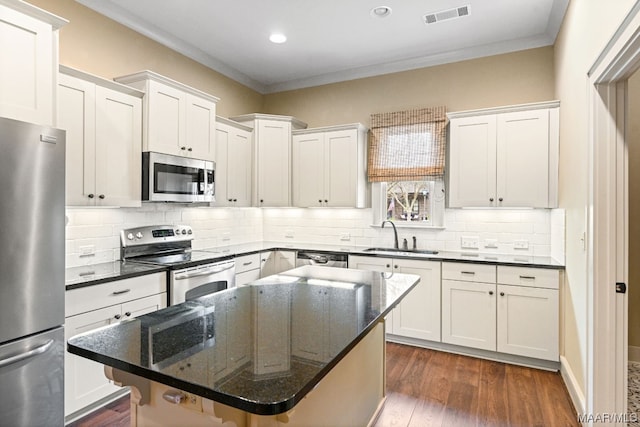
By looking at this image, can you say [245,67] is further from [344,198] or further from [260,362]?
[260,362]

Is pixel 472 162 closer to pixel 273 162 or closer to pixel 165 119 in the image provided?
pixel 273 162

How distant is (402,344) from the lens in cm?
369

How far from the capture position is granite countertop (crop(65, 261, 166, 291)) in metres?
2.31

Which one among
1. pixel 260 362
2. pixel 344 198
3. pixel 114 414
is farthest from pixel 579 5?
pixel 114 414

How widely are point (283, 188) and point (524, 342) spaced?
292cm

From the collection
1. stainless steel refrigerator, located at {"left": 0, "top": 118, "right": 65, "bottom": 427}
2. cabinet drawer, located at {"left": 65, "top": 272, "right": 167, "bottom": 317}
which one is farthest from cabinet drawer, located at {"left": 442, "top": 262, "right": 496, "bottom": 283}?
stainless steel refrigerator, located at {"left": 0, "top": 118, "right": 65, "bottom": 427}

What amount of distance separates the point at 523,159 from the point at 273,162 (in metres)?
2.65

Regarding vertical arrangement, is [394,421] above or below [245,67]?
below

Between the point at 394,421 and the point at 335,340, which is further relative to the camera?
the point at 394,421

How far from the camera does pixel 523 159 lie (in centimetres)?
337

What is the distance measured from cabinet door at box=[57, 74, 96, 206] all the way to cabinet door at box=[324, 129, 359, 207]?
7.80 feet

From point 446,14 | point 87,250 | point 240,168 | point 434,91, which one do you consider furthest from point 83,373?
point 434,91

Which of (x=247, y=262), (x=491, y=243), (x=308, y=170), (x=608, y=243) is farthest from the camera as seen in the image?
(x=308, y=170)

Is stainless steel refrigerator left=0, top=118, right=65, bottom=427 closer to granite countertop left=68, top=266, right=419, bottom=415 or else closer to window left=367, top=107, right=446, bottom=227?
granite countertop left=68, top=266, right=419, bottom=415
